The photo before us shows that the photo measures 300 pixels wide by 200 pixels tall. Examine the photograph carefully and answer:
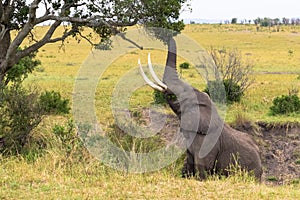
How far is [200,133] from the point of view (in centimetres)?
998

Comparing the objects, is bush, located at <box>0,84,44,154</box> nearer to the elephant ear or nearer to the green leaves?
the green leaves

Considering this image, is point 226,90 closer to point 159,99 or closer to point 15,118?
point 159,99

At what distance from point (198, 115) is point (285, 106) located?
292 inches

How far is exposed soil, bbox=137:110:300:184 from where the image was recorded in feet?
45.3

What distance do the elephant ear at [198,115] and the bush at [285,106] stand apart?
6932mm

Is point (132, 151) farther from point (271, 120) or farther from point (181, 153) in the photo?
point (271, 120)

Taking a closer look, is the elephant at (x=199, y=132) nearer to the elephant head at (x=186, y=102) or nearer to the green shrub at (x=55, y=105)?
Result: the elephant head at (x=186, y=102)

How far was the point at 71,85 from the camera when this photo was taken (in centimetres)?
2273

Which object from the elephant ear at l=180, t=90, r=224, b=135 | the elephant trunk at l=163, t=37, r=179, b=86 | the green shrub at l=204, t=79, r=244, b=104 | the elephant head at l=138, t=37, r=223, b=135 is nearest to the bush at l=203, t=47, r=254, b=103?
the green shrub at l=204, t=79, r=244, b=104

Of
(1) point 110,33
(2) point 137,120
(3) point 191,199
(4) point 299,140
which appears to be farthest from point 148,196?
(4) point 299,140

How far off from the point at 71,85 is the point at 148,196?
16.2m

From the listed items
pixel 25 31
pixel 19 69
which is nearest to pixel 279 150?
pixel 25 31

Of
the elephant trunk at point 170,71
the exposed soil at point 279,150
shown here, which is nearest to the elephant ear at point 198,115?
the elephant trunk at point 170,71

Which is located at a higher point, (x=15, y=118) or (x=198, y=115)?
(x=198, y=115)
